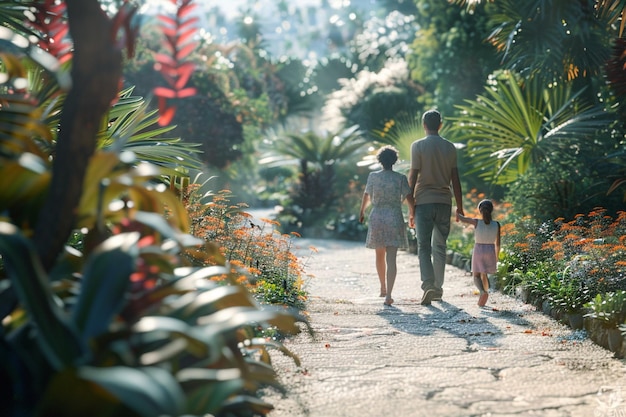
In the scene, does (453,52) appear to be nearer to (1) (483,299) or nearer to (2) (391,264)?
(2) (391,264)

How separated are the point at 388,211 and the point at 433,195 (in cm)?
45

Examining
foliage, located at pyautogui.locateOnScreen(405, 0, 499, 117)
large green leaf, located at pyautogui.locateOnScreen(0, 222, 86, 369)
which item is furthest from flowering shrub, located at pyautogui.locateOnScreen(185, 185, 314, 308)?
foliage, located at pyautogui.locateOnScreen(405, 0, 499, 117)

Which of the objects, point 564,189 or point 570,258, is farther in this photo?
point 564,189

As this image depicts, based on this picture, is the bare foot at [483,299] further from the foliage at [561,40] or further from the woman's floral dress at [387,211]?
the foliage at [561,40]

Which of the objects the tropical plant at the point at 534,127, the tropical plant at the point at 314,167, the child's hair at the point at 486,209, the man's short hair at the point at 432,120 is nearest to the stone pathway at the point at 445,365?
the child's hair at the point at 486,209

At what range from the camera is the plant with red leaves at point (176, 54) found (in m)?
2.61

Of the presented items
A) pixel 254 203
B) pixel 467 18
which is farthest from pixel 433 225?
pixel 254 203

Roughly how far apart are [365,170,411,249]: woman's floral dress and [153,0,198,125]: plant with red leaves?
5.44 m

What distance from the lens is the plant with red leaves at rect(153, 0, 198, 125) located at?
2.61 m

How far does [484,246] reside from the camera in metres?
7.87

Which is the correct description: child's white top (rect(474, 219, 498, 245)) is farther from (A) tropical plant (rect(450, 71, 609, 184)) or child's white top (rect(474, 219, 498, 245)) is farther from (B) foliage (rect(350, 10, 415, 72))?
(B) foliage (rect(350, 10, 415, 72))

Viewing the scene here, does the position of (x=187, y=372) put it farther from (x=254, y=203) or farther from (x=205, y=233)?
(x=254, y=203)

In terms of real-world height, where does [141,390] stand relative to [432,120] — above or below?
below

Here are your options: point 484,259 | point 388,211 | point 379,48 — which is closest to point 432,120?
point 388,211
